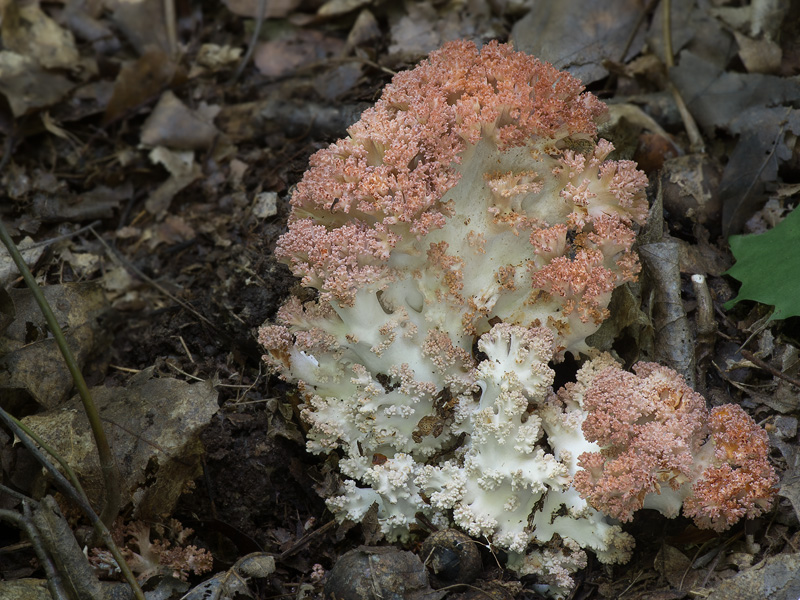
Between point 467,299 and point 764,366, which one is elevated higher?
point 467,299

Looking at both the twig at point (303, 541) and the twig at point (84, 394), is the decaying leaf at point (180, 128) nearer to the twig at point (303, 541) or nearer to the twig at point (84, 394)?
the twig at point (84, 394)

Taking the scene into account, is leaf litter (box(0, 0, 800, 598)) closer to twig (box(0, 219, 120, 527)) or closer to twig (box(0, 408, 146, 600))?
twig (box(0, 219, 120, 527))

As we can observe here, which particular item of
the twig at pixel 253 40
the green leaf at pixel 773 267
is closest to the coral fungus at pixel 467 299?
the green leaf at pixel 773 267

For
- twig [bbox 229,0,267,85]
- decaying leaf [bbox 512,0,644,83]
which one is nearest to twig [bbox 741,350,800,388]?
decaying leaf [bbox 512,0,644,83]

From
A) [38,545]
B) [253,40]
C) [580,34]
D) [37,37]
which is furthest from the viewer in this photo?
[253,40]

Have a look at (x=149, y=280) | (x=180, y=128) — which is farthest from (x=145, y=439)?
(x=180, y=128)

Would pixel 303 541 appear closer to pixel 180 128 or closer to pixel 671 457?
pixel 671 457

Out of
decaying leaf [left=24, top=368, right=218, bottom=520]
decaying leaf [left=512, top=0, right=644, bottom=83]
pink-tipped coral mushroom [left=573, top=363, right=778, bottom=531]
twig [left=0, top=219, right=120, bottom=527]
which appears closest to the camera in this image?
twig [left=0, top=219, right=120, bottom=527]

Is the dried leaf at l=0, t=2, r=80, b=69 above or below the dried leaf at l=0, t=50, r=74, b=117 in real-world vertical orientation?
above
